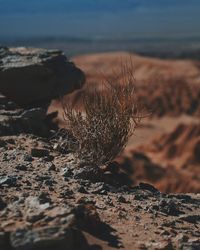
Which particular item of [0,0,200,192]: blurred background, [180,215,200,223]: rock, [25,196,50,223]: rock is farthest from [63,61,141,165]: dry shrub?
[25,196,50,223]: rock

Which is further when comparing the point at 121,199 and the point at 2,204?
the point at 121,199

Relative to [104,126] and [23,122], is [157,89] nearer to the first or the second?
[23,122]

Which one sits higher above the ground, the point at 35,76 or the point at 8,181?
the point at 35,76

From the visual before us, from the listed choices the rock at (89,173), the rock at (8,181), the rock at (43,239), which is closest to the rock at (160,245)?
the rock at (43,239)

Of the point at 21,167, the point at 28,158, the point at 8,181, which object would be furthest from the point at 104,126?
the point at 8,181

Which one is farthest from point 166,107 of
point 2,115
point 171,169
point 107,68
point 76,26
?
point 76,26

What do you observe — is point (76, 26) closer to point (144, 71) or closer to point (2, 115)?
point (144, 71)
